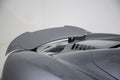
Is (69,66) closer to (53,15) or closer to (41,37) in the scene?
(41,37)

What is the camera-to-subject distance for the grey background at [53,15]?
2268mm

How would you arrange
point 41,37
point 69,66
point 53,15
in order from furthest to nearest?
1. point 53,15
2. point 41,37
3. point 69,66

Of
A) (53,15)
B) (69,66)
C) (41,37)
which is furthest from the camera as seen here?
(53,15)

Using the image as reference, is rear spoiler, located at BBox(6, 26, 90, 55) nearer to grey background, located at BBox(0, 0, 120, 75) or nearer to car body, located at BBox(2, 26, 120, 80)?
car body, located at BBox(2, 26, 120, 80)

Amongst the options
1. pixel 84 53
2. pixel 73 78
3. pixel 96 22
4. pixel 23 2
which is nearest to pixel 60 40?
pixel 84 53

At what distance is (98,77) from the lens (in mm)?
524

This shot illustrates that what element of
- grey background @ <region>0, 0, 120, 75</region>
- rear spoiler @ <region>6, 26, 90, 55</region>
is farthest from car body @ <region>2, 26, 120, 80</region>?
grey background @ <region>0, 0, 120, 75</region>

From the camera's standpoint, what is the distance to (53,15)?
2371 mm

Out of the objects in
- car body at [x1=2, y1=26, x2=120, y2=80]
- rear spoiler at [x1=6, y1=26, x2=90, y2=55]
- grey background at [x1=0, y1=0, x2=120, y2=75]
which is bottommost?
grey background at [x1=0, y1=0, x2=120, y2=75]

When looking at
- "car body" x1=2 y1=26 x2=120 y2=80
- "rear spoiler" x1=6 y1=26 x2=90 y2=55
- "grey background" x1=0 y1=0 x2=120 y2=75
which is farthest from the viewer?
"grey background" x1=0 y1=0 x2=120 y2=75

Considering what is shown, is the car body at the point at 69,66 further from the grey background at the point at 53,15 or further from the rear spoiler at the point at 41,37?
the grey background at the point at 53,15

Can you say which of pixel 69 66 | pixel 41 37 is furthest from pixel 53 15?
pixel 69 66

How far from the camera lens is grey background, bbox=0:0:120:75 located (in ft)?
7.44

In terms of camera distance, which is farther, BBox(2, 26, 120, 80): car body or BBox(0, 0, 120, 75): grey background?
BBox(0, 0, 120, 75): grey background
